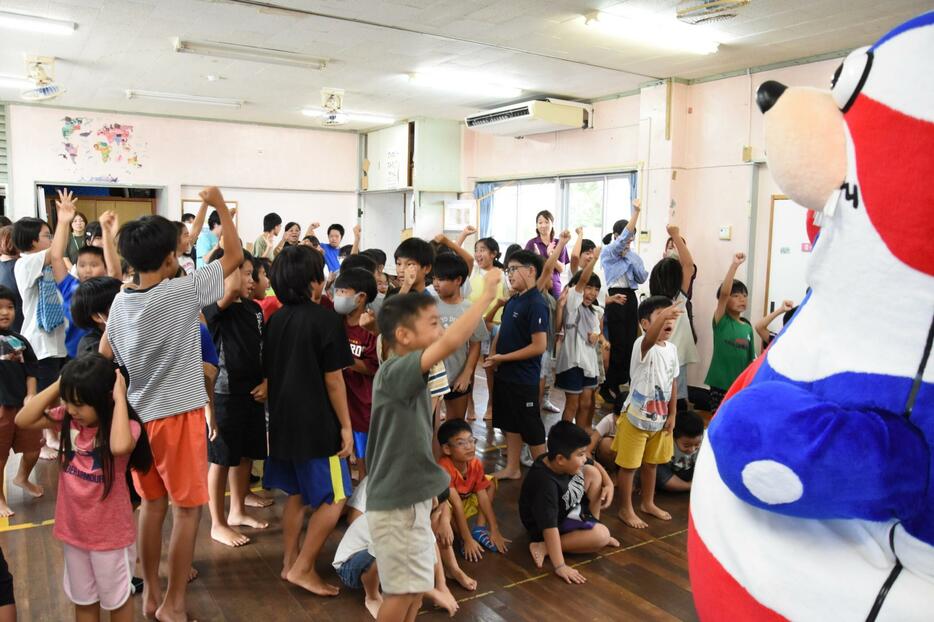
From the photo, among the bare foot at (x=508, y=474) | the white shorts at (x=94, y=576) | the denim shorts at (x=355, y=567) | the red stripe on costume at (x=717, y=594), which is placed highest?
the red stripe on costume at (x=717, y=594)

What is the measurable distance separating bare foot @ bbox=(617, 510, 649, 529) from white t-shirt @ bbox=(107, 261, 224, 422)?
6.98 ft

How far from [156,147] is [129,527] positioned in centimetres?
798

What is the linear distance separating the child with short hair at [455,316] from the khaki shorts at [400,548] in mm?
1410

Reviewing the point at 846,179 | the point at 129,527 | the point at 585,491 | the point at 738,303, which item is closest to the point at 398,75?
the point at 738,303

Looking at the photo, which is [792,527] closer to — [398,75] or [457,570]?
[457,570]

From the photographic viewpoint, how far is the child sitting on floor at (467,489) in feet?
9.46

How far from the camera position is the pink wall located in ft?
19.3

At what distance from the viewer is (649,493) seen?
3.54 metres

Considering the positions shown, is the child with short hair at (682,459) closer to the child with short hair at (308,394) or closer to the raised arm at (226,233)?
the child with short hair at (308,394)

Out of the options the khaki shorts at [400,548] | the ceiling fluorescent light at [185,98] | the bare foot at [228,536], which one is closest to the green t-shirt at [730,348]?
the bare foot at [228,536]

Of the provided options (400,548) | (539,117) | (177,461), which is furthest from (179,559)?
(539,117)

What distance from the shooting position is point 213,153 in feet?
30.2

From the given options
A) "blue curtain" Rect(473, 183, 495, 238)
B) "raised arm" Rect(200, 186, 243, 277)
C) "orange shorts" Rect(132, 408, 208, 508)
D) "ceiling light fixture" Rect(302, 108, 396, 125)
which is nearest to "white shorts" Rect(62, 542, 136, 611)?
"orange shorts" Rect(132, 408, 208, 508)

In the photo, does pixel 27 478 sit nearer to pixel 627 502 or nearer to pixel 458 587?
pixel 458 587
